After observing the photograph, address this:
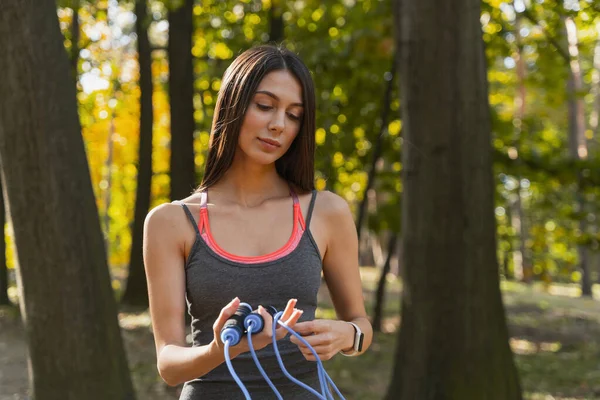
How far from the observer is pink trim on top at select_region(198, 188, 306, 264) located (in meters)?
2.33

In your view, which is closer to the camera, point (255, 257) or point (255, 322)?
point (255, 322)

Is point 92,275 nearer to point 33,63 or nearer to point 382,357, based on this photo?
point 33,63

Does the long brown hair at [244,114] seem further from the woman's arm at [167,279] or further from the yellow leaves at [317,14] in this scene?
the yellow leaves at [317,14]

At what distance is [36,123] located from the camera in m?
5.50

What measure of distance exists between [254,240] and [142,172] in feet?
42.5

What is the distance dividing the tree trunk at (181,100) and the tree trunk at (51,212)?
6885mm

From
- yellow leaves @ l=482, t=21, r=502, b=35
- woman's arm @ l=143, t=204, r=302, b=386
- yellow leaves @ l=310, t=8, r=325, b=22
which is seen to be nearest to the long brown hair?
woman's arm @ l=143, t=204, r=302, b=386

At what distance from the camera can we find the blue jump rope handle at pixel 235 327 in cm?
193

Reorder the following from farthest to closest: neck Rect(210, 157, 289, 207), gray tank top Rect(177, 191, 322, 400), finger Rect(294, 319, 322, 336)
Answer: neck Rect(210, 157, 289, 207)
gray tank top Rect(177, 191, 322, 400)
finger Rect(294, 319, 322, 336)

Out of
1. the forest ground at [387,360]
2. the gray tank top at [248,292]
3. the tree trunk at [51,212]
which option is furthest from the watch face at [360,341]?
the forest ground at [387,360]

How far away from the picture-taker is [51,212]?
5586 mm

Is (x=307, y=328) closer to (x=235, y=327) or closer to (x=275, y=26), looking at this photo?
(x=235, y=327)

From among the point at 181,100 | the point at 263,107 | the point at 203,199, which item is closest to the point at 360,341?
the point at 203,199

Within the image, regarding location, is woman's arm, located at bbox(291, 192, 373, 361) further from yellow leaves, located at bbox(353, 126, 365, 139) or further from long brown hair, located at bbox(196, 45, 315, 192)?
yellow leaves, located at bbox(353, 126, 365, 139)
